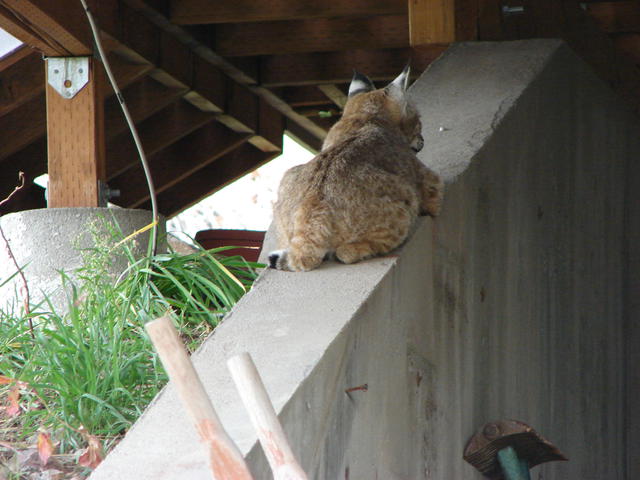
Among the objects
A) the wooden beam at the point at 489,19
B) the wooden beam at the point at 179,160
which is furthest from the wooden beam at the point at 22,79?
the wooden beam at the point at 489,19

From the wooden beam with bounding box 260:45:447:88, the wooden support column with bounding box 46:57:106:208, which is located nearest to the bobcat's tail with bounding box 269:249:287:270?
the wooden support column with bounding box 46:57:106:208

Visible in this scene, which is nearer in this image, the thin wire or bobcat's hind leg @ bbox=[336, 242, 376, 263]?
bobcat's hind leg @ bbox=[336, 242, 376, 263]

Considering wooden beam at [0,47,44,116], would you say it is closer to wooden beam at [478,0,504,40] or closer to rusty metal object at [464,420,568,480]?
wooden beam at [478,0,504,40]

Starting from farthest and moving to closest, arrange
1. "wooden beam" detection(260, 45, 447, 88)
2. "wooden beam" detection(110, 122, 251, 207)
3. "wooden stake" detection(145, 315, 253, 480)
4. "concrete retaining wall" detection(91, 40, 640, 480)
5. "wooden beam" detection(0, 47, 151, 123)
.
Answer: "wooden beam" detection(110, 122, 251, 207), "wooden beam" detection(260, 45, 447, 88), "wooden beam" detection(0, 47, 151, 123), "concrete retaining wall" detection(91, 40, 640, 480), "wooden stake" detection(145, 315, 253, 480)

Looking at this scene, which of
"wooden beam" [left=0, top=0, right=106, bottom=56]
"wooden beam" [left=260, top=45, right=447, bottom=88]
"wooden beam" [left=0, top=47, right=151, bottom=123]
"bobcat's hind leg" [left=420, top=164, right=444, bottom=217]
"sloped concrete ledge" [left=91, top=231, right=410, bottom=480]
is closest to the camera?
"sloped concrete ledge" [left=91, top=231, right=410, bottom=480]

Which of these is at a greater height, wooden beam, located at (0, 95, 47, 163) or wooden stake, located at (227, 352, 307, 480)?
wooden stake, located at (227, 352, 307, 480)

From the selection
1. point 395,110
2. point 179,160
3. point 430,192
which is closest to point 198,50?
point 179,160

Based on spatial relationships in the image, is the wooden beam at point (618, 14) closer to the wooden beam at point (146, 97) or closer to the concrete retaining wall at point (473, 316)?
the concrete retaining wall at point (473, 316)

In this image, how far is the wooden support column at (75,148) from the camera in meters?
5.11

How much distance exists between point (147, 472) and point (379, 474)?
987mm

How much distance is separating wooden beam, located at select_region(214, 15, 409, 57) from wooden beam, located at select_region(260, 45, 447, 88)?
0.53 m

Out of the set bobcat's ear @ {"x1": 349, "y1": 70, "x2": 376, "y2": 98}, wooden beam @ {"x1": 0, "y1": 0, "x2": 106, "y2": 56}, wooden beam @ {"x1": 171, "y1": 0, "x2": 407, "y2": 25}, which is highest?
wooden beam @ {"x1": 0, "y1": 0, "x2": 106, "y2": 56}

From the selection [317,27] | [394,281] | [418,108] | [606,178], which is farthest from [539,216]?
[317,27]

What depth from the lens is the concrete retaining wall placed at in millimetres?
2965
